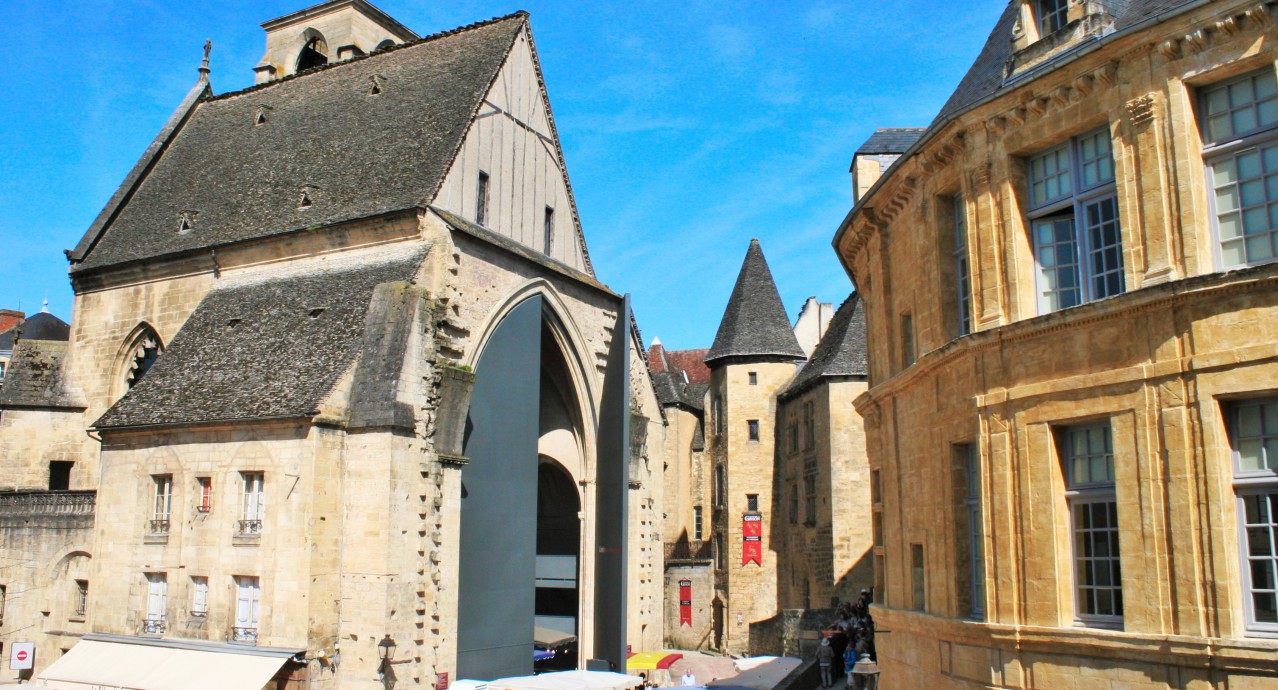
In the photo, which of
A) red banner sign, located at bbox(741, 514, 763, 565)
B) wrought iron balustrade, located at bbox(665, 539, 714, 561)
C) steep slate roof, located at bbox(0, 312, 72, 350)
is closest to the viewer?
red banner sign, located at bbox(741, 514, 763, 565)

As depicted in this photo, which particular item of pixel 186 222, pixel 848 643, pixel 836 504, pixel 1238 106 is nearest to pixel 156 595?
pixel 186 222

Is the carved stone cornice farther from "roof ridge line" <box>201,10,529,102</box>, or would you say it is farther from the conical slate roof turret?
the conical slate roof turret

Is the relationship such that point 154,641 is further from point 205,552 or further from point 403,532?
point 403,532

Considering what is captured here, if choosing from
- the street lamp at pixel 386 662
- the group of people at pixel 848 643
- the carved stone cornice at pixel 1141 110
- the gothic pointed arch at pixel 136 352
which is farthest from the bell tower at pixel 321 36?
the carved stone cornice at pixel 1141 110

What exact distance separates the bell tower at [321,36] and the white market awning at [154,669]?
606 inches

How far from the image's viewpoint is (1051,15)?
9219 mm

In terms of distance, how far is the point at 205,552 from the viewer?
16.8m

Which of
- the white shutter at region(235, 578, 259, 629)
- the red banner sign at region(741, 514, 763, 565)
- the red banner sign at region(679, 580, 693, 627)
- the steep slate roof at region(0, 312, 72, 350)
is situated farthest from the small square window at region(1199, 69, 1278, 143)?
the steep slate roof at region(0, 312, 72, 350)

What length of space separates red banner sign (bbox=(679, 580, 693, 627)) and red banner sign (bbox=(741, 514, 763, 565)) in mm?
2209

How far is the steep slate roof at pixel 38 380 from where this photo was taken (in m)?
21.9

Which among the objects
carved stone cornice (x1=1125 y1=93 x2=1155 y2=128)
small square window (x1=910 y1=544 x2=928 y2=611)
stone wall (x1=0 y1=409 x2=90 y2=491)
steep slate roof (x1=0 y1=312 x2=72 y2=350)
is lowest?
small square window (x1=910 y1=544 x2=928 y2=611)

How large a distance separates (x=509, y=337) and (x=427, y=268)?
240cm

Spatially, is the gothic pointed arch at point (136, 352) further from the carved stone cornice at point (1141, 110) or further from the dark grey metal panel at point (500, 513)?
the carved stone cornice at point (1141, 110)

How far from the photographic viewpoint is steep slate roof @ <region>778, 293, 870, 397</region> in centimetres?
2738
